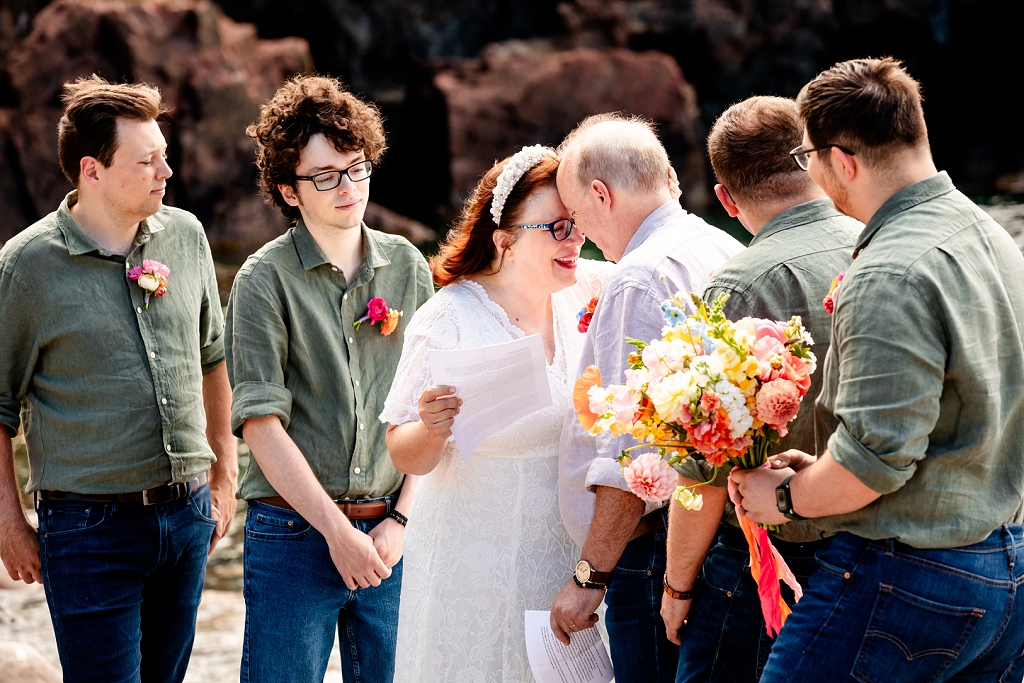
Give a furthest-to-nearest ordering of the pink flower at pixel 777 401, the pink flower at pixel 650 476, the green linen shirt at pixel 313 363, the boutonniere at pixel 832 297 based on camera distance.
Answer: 1. the green linen shirt at pixel 313 363
2. the pink flower at pixel 650 476
3. the boutonniere at pixel 832 297
4. the pink flower at pixel 777 401

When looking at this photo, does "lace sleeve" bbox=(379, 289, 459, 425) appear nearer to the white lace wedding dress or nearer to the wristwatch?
the white lace wedding dress

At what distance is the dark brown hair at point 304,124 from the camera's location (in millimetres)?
3273

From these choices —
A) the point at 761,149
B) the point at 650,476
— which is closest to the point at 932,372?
the point at 650,476

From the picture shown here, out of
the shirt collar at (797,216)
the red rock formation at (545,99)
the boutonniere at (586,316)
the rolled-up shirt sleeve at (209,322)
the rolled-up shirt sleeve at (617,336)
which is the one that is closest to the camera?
the shirt collar at (797,216)

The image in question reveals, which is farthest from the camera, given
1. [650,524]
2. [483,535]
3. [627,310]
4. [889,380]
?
[483,535]

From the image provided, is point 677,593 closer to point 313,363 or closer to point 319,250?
point 313,363

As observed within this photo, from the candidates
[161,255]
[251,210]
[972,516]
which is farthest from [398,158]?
[972,516]

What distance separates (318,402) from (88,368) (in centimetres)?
74

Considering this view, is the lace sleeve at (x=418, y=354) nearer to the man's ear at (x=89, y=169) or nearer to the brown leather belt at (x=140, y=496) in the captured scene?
the brown leather belt at (x=140, y=496)

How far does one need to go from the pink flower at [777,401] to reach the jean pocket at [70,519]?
219 centimetres

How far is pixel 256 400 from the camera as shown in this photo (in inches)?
122

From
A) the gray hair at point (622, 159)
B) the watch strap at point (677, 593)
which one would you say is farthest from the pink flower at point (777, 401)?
the gray hair at point (622, 159)

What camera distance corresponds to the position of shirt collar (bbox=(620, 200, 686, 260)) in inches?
107

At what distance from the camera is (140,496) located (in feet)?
10.7
